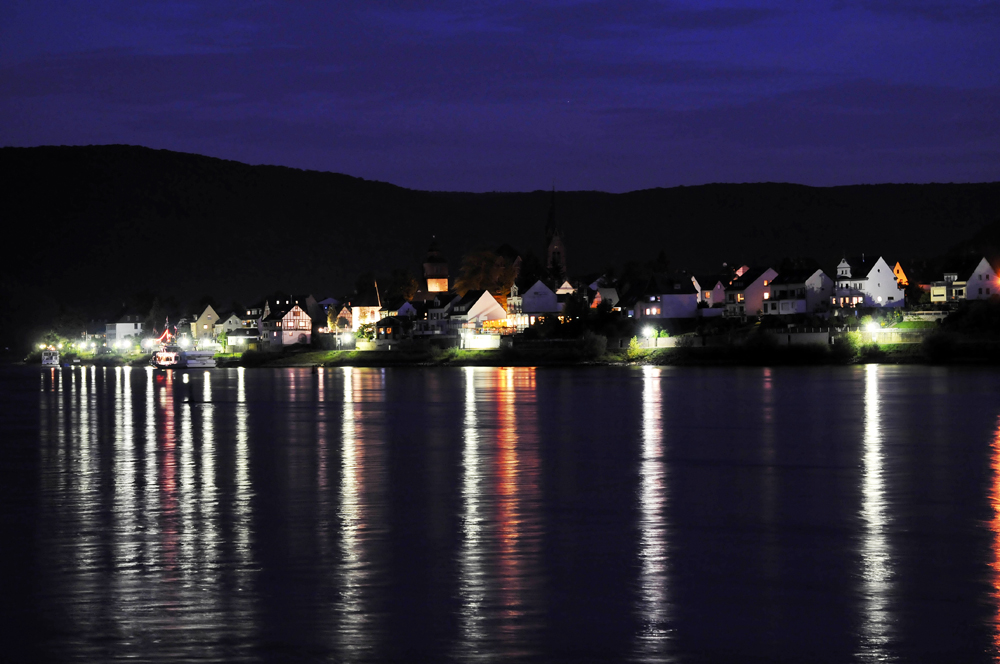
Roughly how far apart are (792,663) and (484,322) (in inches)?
4069

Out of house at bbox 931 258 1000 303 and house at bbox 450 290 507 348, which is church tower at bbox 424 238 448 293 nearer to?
house at bbox 450 290 507 348

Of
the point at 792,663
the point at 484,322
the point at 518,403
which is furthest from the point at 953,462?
the point at 484,322

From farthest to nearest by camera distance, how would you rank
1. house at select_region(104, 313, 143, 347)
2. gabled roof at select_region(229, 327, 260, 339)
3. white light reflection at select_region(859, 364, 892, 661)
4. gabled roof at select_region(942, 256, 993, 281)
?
house at select_region(104, 313, 143, 347) → gabled roof at select_region(229, 327, 260, 339) → gabled roof at select_region(942, 256, 993, 281) → white light reflection at select_region(859, 364, 892, 661)

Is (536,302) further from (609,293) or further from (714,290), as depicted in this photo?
(714,290)

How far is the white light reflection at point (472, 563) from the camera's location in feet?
35.4

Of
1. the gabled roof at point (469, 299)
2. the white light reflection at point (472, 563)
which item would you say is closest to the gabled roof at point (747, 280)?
the gabled roof at point (469, 299)

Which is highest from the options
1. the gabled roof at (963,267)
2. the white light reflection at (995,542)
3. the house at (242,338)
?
the gabled roof at (963,267)

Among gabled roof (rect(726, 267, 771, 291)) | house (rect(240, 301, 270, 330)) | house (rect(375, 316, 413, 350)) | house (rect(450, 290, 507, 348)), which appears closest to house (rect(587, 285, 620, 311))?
house (rect(450, 290, 507, 348))

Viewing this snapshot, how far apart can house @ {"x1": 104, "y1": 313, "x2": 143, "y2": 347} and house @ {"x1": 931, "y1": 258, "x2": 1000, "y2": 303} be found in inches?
4698

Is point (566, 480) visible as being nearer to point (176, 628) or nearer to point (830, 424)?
point (176, 628)

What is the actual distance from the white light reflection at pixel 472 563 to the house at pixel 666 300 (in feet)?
246

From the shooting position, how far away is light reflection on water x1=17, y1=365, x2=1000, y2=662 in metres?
10.9

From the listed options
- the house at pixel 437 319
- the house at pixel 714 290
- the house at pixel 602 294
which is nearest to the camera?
the house at pixel 714 290

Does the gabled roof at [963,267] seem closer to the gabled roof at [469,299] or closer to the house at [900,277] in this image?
the house at [900,277]
